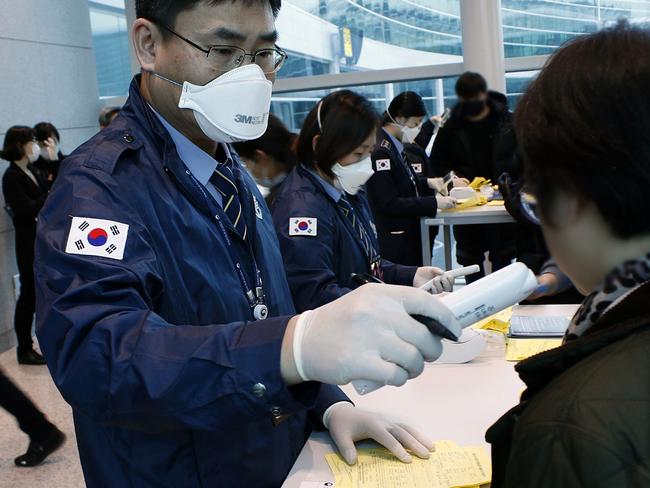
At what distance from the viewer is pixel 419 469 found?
1.21 meters

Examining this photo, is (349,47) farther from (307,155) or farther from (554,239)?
(554,239)

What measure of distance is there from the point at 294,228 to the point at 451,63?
4149 millimetres

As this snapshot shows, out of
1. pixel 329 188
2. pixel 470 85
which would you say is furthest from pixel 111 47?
pixel 329 188

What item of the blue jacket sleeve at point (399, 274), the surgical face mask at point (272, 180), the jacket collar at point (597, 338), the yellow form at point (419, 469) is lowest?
the yellow form at point (419, 469)

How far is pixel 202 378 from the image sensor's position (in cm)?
82

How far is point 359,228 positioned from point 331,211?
0.16m

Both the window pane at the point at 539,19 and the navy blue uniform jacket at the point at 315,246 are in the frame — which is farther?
the window pane at the point at 539,19

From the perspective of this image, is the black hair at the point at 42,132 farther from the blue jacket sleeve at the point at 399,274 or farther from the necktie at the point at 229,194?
the necktie at the point at 229,194

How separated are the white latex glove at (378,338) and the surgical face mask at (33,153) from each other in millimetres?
4007

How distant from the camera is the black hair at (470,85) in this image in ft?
14.9

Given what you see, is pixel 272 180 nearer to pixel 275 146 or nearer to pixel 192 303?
pixel 275 146

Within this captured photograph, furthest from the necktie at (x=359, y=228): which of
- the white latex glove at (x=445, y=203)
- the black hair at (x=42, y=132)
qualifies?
the black hair at (x=42, y=132)

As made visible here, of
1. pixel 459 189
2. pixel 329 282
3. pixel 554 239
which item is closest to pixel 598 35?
pixel 554 239

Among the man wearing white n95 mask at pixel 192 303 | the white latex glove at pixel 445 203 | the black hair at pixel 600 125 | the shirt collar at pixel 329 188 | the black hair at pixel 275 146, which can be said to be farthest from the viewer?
the white latex glove at pixel 445 203
